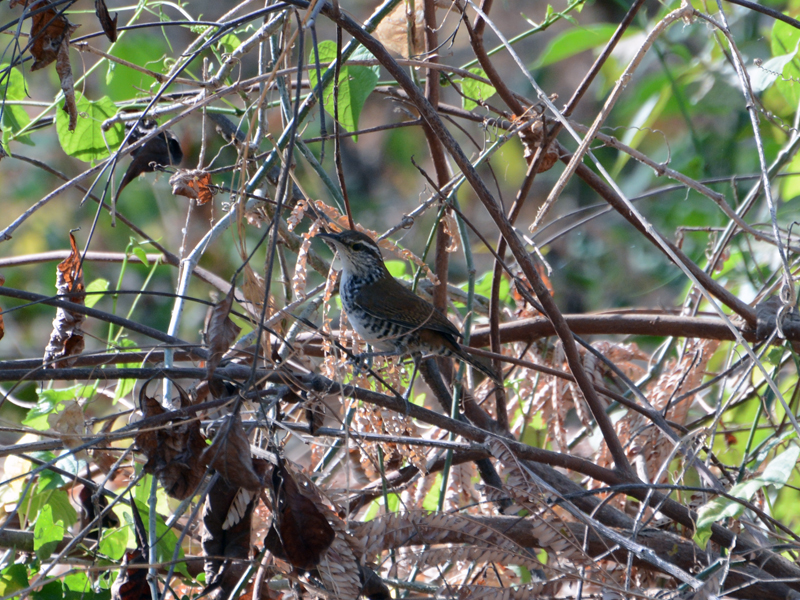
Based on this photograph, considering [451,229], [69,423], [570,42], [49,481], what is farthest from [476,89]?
[49,481]

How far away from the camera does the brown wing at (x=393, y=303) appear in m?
3.76

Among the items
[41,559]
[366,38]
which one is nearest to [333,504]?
[41,559]

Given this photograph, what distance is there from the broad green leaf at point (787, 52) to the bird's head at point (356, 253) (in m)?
1.90

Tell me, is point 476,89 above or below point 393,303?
above

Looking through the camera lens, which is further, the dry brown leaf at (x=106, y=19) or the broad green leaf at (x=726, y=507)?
the dry brown leaf at (x=106, y=19)

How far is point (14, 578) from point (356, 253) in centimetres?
213

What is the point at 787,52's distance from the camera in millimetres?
3320

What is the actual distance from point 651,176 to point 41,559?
7.06 m

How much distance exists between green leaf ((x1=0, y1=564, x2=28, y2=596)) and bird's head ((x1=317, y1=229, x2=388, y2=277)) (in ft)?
5.80

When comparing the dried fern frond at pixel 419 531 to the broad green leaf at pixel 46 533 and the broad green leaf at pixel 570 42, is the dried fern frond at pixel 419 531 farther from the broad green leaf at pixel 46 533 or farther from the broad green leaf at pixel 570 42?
the broad green leaf at pixel 570 42

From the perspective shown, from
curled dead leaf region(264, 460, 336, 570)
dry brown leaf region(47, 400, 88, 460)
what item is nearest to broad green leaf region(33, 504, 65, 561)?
dry brown leaf region(47, 400, 88, 460)

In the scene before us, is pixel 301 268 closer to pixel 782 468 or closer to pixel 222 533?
pixel 222 533

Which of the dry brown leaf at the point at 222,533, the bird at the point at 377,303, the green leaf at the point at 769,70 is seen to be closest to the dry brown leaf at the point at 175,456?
the dry brown leaf at the point at 222,533

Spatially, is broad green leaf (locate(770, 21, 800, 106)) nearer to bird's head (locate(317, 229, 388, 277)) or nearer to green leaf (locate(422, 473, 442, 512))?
bird's head (locate(317, 229, 388, 277))
